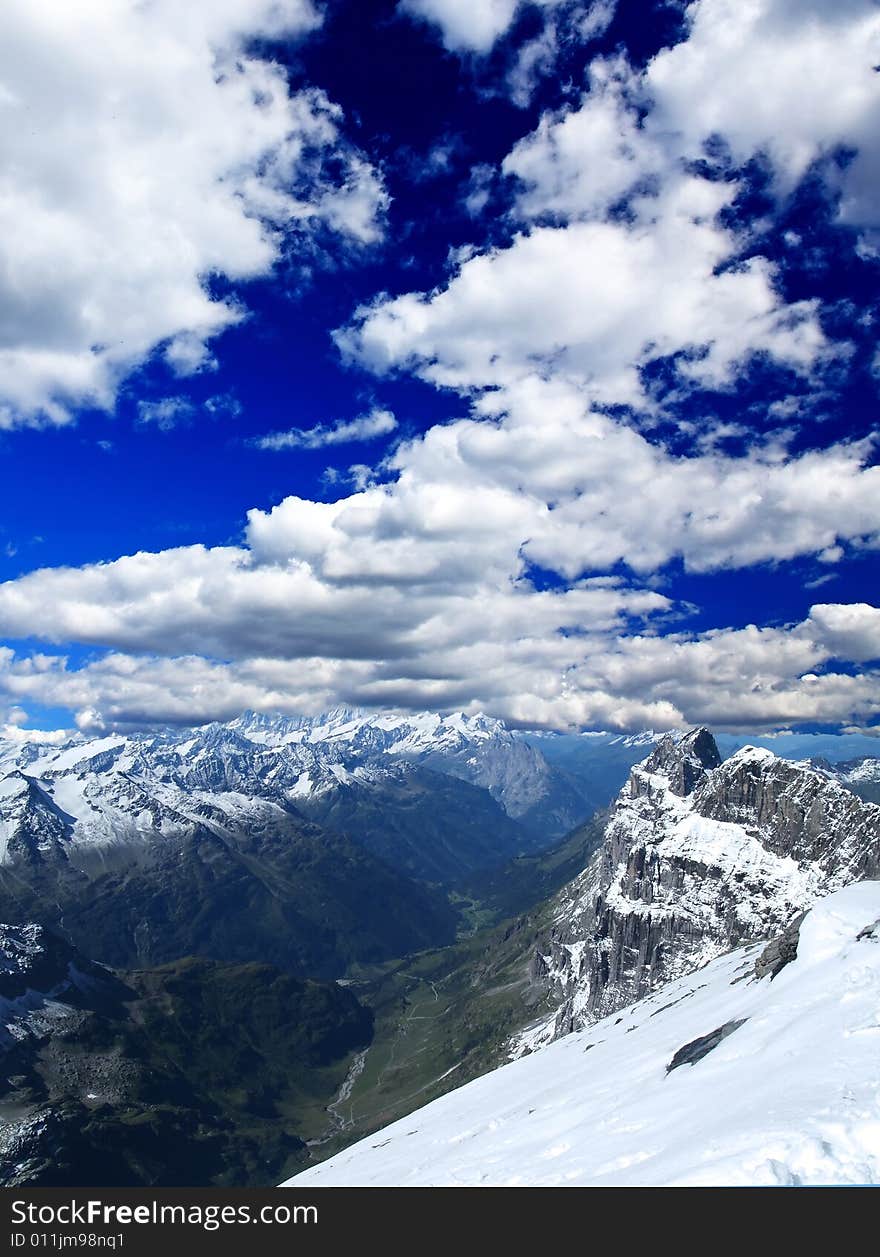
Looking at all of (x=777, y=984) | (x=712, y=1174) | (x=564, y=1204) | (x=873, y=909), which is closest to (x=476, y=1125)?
(x=777, y=984)

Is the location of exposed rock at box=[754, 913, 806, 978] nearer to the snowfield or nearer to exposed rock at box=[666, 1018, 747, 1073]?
the snowfield

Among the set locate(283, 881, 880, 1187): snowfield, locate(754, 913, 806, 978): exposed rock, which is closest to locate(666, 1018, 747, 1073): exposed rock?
locate(283, 881, 880, 1187): snowfield

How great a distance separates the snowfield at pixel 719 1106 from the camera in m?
25.5

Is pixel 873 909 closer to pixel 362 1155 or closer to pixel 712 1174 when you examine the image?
pixel 712 1174

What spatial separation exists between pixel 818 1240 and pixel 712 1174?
3493 mm

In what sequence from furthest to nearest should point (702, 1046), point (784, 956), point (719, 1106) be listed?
point (784, 956)
point (702, 1046)
point (719, 1106)

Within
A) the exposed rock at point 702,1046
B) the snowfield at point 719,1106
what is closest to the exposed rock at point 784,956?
the snowfield at point 719,1106

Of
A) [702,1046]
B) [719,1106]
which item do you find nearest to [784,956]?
[702,1046]

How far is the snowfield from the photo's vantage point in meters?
→ 25.5

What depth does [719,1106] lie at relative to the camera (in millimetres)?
34688

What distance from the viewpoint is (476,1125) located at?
2589 inches

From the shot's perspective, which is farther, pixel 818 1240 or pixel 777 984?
pixel 777 984

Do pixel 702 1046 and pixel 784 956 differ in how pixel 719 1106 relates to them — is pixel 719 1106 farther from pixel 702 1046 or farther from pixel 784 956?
pixel 784 956

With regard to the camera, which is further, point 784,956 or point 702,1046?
Result: point 784,956
